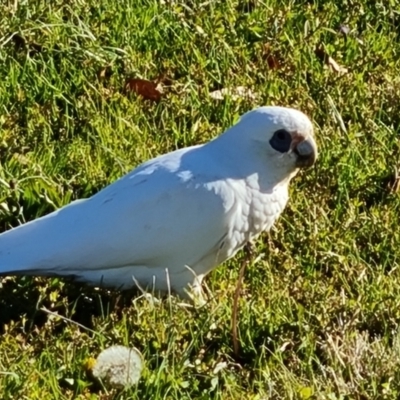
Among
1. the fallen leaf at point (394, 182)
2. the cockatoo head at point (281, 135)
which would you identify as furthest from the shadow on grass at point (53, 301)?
the fallen leaf at point (394, 182)

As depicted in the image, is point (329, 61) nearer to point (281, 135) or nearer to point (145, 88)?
point (145, 88)

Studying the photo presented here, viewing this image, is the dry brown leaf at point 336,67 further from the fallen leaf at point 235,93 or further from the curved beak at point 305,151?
the curved beak at point 305,151

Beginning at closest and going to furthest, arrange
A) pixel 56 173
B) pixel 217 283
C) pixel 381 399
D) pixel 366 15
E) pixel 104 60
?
pixel 381 399 → pixel 217 283 → pixel 56 173 → pixel 104 60 → pixel 366 15

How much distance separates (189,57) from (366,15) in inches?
34.4

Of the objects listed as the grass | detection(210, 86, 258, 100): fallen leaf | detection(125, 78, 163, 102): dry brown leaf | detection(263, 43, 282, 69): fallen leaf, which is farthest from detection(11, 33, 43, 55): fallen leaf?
detection(263, 43, 282, 69): fallen leaf

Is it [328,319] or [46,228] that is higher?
[46,228]

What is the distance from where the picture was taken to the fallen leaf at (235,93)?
435cm

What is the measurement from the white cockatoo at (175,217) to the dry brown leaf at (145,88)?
1.01 metres

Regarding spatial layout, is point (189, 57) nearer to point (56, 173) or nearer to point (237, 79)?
point (237, 79)

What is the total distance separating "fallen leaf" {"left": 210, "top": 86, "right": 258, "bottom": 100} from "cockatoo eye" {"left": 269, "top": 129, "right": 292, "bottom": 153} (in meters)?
1.03

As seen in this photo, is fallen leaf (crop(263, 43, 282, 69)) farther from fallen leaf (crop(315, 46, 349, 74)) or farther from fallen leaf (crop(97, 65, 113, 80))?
fallen leaf (crop(97, 65, 113, 80))

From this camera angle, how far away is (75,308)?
341 centimetres

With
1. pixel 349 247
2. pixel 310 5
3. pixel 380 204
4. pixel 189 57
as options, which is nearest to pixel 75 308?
pixel 349 247

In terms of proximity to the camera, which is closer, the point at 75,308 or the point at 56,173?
the point at 75,308
